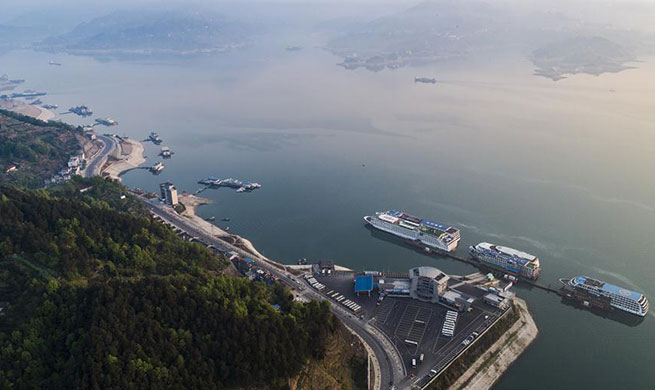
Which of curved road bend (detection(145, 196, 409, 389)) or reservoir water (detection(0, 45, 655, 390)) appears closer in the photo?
curved road bend (detection(145, 196, 409, 389))

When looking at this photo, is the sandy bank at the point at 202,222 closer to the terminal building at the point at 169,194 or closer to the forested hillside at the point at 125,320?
the terminal building at the point at 169,194

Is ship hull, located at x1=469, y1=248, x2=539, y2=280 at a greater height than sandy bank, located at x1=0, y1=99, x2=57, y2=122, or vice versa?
sandy bank, located at x1=0, y1=99, x2=57, y2=122

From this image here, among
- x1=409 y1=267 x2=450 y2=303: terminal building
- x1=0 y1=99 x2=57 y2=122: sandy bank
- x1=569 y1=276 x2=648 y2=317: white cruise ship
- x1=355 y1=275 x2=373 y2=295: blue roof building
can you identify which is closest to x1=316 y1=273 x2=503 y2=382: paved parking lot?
x1=355 y1=275 x2=373 y2=295: blue roof building

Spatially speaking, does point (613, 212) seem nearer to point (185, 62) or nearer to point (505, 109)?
point (505, 109)

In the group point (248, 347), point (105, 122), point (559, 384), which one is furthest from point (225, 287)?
point (105, 122)

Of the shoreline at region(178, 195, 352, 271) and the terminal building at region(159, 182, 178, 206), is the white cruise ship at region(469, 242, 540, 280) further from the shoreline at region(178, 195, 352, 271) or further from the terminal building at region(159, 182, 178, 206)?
the terminal building at region(159, 182, 178, 206)

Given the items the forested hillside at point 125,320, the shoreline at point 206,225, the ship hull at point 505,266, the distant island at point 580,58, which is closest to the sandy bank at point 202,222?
the shoreline at point 206,225

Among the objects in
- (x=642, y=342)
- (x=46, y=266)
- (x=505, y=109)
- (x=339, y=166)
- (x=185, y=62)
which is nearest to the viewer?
(x=46, y=266)
